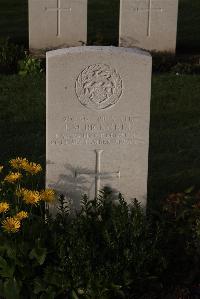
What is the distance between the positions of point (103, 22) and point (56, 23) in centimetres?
337

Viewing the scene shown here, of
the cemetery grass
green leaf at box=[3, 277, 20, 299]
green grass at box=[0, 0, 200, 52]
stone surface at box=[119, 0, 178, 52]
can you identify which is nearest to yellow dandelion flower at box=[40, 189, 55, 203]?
green leaf at box=[3, 277, 20, 299]

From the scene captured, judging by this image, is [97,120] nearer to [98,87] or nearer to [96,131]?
[96,131]

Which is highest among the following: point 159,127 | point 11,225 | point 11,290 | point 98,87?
point 98,87

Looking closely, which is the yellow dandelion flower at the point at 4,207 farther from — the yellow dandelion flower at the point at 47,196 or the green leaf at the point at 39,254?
the green leaf at the point at 39,254

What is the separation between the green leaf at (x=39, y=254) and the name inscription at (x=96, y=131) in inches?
32.1

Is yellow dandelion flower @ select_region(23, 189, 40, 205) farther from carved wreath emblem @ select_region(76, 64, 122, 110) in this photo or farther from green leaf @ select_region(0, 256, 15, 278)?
carved wreath emblem @ select_region(76, 64, 122, 110)

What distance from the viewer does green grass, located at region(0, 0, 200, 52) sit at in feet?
39.9

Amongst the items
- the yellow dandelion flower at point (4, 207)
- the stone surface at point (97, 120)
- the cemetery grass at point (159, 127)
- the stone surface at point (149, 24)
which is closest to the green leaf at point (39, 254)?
the yellow dandelion flower at point (4, 207)

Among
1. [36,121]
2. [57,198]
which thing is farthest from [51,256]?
[36,121]

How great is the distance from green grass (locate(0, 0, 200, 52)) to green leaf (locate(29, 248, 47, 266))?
681cm

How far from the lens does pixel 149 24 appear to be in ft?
35.2

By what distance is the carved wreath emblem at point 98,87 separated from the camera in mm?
4773

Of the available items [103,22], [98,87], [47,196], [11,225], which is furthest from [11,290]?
[103,22]

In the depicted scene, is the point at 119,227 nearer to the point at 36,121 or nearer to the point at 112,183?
the point at 112,183
